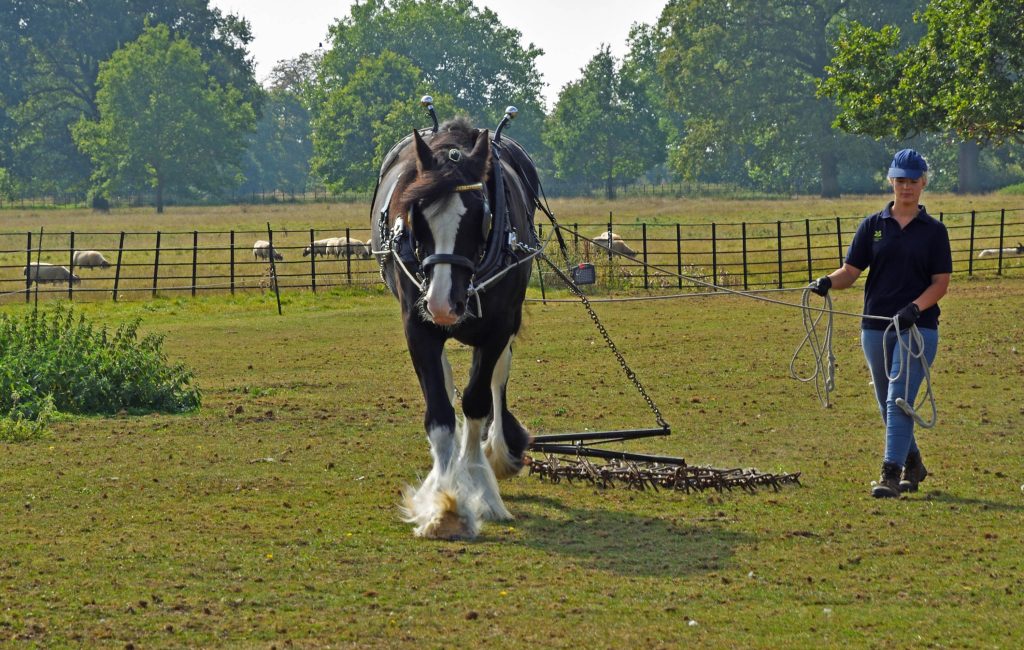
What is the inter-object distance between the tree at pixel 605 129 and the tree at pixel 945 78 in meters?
64.6

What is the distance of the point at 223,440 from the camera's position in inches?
401

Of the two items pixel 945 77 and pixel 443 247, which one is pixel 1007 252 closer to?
pixel 945 77

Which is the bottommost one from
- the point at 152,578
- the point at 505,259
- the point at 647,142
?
the point at 152,578

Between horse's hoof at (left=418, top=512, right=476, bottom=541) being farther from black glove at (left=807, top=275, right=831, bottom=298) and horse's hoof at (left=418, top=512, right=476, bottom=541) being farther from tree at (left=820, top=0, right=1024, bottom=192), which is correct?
tree at (left=820, top=0, right=1024, bottom=192)

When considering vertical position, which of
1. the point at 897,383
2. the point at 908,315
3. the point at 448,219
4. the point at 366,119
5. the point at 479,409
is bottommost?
the point at 479,409

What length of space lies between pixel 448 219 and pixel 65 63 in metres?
88.6

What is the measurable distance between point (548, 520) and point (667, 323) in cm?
1339

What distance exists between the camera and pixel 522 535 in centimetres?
693

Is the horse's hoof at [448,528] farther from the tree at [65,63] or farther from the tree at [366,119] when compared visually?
the tree at [65,63]

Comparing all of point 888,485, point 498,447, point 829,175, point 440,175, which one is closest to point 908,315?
point 888,485

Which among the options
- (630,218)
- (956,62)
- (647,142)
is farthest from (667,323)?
(647,142)

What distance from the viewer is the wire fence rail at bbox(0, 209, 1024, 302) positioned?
26719 millimetres

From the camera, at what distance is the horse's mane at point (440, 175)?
22.3ft

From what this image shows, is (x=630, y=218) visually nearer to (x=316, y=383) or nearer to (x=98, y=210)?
(x=98, y=210)
